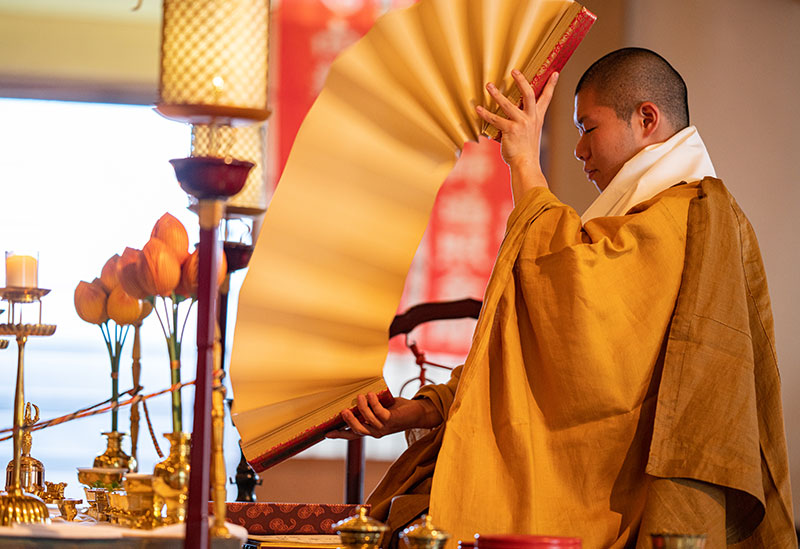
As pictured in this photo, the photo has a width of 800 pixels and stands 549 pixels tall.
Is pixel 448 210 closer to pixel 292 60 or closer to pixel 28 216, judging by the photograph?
pixel 292 60

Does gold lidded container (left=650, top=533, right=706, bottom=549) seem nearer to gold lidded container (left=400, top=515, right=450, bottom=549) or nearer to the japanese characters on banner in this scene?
Result: gold lidded container (left=400, top=515, right=450, bottom=549)

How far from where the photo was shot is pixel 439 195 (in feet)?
15.5

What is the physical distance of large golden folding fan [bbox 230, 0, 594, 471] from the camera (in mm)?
1798

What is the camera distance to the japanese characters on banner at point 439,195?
469 centimetres

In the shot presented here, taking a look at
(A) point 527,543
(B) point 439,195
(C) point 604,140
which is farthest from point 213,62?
(B) point 439,195

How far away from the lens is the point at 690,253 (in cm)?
182

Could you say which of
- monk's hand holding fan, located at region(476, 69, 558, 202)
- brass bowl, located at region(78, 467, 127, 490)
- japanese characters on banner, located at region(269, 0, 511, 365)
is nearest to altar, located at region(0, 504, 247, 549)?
brass bowl, located at region(78, 467, 127, 490)

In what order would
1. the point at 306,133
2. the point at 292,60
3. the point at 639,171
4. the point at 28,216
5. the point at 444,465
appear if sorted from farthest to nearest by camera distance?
the point at 28,216, the point at 292,60, the point at 639,171, the point at 306,133, the point at 444,465

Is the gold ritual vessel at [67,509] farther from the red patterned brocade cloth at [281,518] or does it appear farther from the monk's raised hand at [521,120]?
the monk's raised hand at [521,120]

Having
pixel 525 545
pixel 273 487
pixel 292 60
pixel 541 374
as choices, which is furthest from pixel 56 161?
pixel 525 545

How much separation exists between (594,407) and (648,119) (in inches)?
31.0

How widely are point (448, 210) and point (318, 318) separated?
9.85 feet

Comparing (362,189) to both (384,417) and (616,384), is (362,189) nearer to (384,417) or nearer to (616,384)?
(384,417)

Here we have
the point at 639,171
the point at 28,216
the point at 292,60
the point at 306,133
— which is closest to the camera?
the point at 306,133
